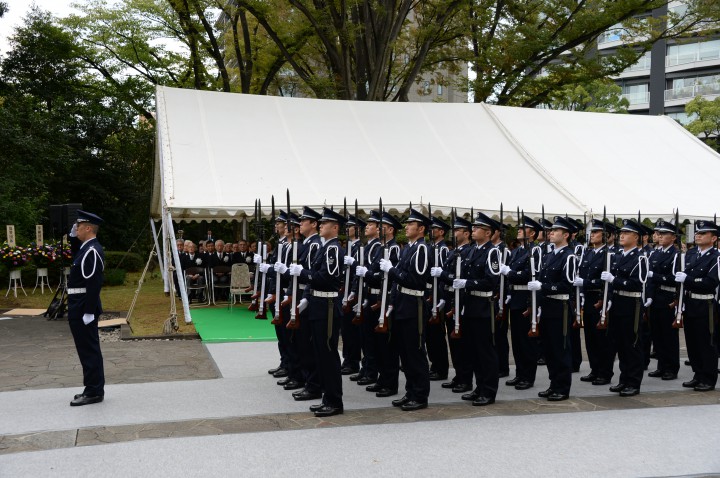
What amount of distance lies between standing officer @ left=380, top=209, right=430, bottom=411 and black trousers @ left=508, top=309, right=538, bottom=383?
4.92ft

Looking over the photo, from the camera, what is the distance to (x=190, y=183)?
10875 mm

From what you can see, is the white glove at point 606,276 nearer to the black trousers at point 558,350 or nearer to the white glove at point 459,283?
the black trousers at point 558,350

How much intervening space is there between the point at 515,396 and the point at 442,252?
5.47 feet

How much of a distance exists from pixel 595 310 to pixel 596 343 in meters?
0.38

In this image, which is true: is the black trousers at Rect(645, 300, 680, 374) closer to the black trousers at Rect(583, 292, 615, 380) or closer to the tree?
the black trousers at Rect(583, 292, 615, 380)

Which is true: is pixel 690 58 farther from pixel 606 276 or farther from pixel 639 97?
pixel 606 276

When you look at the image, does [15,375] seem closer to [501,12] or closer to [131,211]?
[501,12]

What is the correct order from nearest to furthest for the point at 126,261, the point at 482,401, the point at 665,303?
the point at 482,401, the point at 665,303, the point at 126,261

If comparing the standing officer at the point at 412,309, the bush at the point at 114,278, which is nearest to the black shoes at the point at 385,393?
the standing officer at the point at 412,309

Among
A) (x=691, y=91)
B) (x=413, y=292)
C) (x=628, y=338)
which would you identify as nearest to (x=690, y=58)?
(x=691, y=91)

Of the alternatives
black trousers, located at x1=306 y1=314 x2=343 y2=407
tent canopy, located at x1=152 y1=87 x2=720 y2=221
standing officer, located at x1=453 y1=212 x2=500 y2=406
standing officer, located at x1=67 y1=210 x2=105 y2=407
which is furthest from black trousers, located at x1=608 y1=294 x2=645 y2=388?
standing officer, located at x1=67 y1=210 x2=105 y2=407

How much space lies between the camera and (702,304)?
737 cm

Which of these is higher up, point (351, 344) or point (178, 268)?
point (178, 268)

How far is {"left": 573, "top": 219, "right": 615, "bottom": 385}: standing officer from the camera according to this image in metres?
7.46
